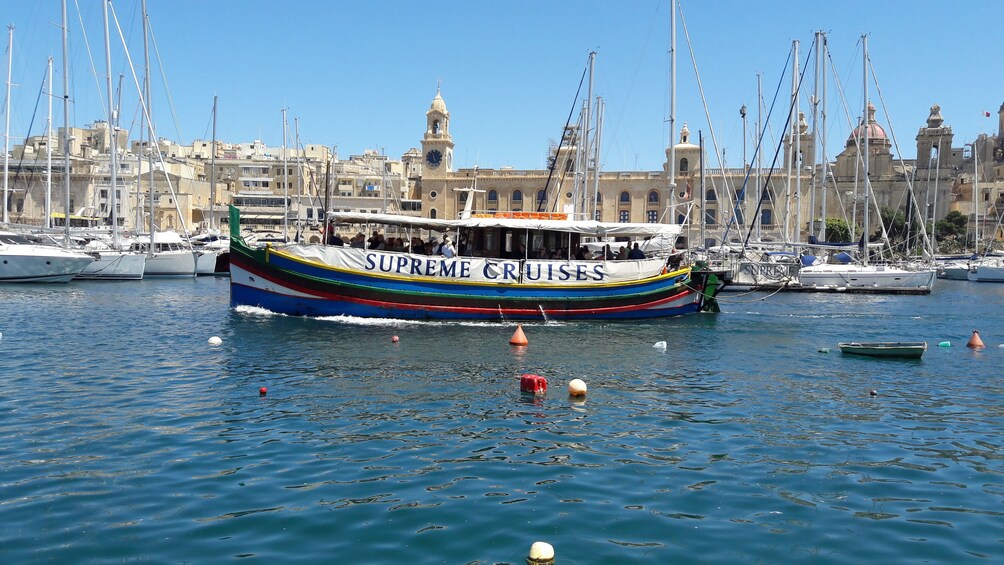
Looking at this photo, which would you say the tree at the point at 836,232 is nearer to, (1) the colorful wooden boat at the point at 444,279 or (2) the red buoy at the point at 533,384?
(1) the colorful wooden boat at the point at 444,279

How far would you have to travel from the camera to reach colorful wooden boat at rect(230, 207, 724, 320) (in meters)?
24.1

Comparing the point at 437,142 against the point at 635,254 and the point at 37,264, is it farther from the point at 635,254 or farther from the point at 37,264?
the point at 635,254

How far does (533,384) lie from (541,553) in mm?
7143

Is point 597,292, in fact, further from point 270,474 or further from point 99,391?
point 270,474

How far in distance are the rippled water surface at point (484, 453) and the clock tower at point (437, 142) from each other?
8258 cm

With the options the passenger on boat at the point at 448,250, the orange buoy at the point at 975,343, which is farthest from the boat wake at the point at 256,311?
the orange buoy at the point at 975,343

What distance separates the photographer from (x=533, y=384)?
47.3ft

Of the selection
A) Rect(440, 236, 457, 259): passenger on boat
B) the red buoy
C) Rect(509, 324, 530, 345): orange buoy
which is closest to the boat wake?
Rect(440, 236, 457, 259): passenger on boat

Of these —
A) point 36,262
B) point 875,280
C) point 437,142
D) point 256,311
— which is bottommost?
point 256,311

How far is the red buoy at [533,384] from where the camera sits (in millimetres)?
14422

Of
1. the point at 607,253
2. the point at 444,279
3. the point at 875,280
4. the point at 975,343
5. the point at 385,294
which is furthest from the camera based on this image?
the point at 875,280

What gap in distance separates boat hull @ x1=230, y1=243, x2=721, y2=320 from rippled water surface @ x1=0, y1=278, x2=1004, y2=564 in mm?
3446

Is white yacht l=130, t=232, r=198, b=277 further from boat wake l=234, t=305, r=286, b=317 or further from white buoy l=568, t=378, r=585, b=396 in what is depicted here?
white buoy l=568, t=378, r=585, b=396

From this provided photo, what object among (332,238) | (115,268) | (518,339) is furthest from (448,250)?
(115,268)
